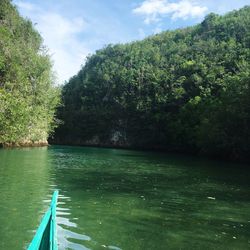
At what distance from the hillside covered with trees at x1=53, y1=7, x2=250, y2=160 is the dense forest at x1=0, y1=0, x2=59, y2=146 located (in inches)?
1086

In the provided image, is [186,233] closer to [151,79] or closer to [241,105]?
[241,105]

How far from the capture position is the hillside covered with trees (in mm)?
89812

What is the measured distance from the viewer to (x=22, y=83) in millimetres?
64125

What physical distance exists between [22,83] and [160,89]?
49013mm

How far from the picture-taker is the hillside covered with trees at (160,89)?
89.8 meters

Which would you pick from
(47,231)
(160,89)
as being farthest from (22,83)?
(47,231)

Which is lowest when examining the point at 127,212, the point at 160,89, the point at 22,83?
the point at 127,212

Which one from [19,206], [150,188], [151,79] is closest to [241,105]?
[150,188]

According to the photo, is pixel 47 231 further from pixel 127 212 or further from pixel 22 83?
pixel 22 83

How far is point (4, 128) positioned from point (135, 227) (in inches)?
1596

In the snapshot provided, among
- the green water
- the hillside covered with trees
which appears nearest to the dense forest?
the hillside covered with trees

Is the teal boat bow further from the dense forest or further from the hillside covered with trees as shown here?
the hillside covered with trees

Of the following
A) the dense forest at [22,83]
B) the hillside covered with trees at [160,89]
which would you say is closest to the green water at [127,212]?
the dense forest at [22,83]

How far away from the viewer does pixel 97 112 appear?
383 feet
